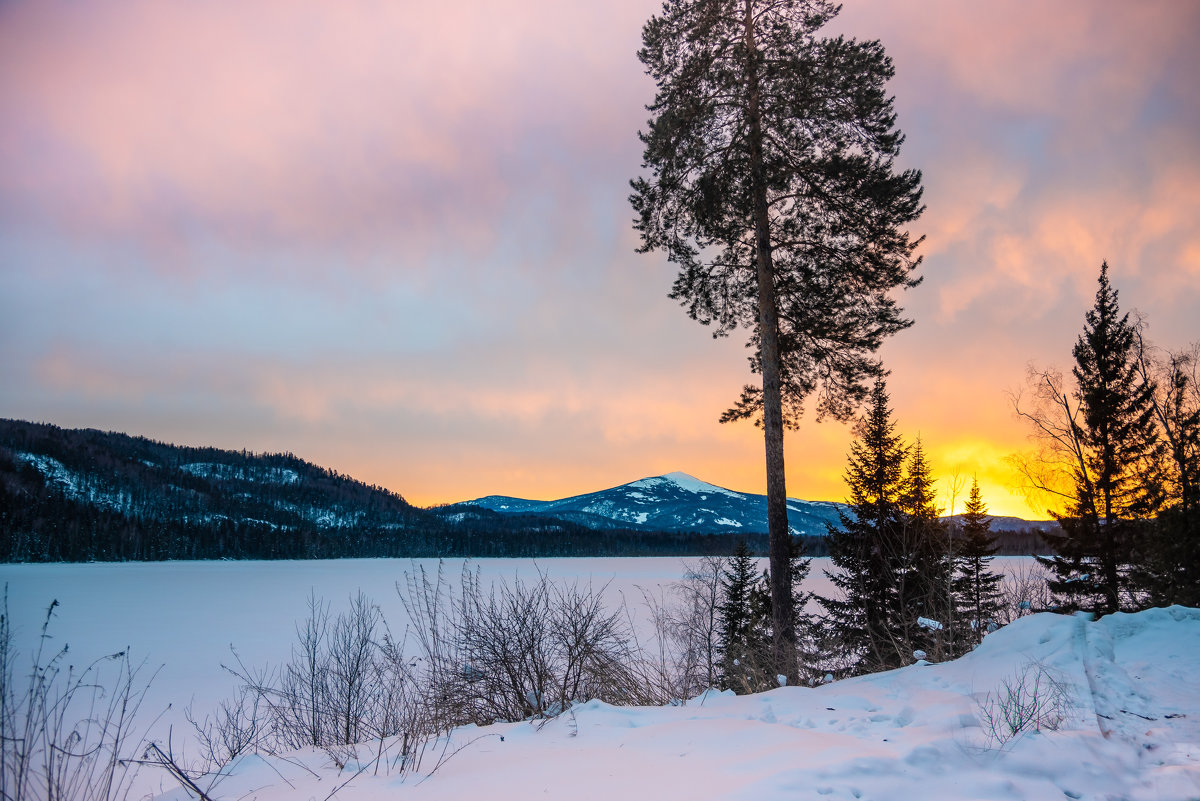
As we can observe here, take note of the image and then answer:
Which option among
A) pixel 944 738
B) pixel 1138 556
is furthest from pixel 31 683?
pixel 1138 556

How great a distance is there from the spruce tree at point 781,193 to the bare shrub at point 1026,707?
176 inches

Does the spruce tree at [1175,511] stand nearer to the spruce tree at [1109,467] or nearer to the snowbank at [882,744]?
the spruce tree at [1109,467]

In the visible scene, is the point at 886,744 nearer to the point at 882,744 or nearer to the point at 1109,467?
the point at 882,744

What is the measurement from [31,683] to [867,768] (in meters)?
5.00

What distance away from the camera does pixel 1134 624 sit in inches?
189

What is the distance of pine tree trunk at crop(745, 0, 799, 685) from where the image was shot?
895 centimetres

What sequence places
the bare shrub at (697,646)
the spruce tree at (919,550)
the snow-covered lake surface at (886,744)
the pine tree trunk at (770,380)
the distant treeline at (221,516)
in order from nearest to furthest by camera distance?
1. the snow-covered lake surface at (886,744)
2. the pine tree trunk at (770,380)
3. the bare shrub at (697,646)
4. the spruce tree at (919,550)
5. the distant treeline at (221,516)

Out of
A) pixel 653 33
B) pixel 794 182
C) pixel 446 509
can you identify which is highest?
pixel 653 33

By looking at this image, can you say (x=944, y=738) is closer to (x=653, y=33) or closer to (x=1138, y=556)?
(x=653, y=33)

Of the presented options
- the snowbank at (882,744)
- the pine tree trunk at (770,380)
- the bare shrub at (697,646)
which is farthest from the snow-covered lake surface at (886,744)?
the pine tree trunk at (770,380)

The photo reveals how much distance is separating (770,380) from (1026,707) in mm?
6146

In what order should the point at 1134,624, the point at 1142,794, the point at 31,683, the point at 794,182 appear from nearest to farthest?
the point at 1142,794
the point at 31,683
the point at 1134,624
the point at 794,182

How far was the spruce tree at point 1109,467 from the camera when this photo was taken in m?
17.5

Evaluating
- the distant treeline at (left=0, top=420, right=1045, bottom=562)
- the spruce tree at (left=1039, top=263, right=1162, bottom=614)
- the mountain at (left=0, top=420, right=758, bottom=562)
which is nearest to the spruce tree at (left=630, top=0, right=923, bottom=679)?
the spruce tree at (left=1039, top=263, right=1162, bottom=614)
